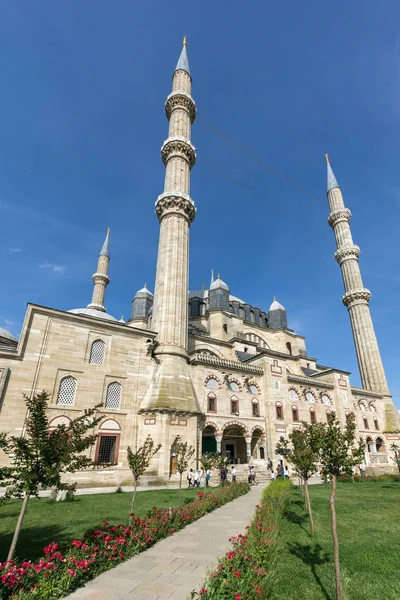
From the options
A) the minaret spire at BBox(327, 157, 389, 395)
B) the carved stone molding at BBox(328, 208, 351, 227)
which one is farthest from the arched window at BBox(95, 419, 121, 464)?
the carved stone molding at BBox(328, 208, 351, 227)

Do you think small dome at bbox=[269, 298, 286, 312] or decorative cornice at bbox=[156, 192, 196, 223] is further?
small dome at bbox=[269, 298, 286, 312]

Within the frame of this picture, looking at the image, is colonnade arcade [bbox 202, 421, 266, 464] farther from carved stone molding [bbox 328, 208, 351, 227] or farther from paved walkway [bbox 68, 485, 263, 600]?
carved stone molding [bbox 328, 208, 351, 227]

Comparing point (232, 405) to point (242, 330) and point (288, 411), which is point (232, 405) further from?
point (242, 330)

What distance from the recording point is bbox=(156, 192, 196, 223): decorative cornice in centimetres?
3058

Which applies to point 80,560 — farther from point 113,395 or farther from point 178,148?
point 178,148

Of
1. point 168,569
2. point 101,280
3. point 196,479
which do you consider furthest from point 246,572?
point 101,280

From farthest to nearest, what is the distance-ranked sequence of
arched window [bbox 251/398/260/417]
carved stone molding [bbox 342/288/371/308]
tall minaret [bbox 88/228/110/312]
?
1. carved stone molding [bbox 342/288/371/308]
2. tall minaret [bbox 88/228/110/312]
3. arched window [bbox 251/398/260/417]

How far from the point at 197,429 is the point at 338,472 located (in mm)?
17999

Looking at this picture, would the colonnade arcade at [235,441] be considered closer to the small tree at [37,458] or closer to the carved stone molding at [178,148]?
the small tree at [37,458]

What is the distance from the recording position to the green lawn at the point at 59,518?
7.55m

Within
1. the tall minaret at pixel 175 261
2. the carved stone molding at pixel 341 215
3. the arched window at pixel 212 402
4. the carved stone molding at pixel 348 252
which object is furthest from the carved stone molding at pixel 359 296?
the arched window at pixel 212 402

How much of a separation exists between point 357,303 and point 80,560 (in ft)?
147

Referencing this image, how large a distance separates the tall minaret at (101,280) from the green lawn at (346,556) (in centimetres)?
3450

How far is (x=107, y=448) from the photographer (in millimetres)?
20609
